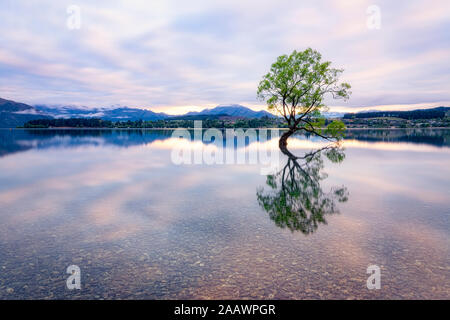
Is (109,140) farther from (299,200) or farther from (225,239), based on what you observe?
(225,239)

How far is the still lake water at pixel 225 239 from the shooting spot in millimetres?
8148

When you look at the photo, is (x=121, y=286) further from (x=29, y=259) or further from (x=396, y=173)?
(x=396, y=173)

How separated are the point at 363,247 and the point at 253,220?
197 inches

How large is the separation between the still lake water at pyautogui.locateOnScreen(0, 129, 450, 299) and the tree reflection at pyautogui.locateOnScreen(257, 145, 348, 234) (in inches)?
3.0

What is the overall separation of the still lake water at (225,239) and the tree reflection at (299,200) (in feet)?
0.25

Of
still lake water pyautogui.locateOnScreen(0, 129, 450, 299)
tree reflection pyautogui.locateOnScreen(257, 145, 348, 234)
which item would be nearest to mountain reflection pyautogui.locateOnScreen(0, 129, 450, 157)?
still lake water pyautogui.locateOnScreen(0, 129, 450, 299)

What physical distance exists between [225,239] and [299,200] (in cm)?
727

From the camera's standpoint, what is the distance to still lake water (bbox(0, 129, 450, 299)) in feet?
26.7

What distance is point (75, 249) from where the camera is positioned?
10406mm

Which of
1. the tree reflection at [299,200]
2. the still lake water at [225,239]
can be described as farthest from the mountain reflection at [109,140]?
the tree reflection at [299,200]

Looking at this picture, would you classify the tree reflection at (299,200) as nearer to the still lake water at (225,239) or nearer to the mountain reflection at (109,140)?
the still lake water at (225,239)

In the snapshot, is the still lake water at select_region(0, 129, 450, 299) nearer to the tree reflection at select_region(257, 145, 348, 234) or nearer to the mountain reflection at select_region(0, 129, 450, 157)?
the tree reflection at select_region(257, 145, 348, 234)

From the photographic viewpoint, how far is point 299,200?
1694 cm

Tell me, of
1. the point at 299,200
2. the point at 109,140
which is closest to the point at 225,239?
the point at 299,200
